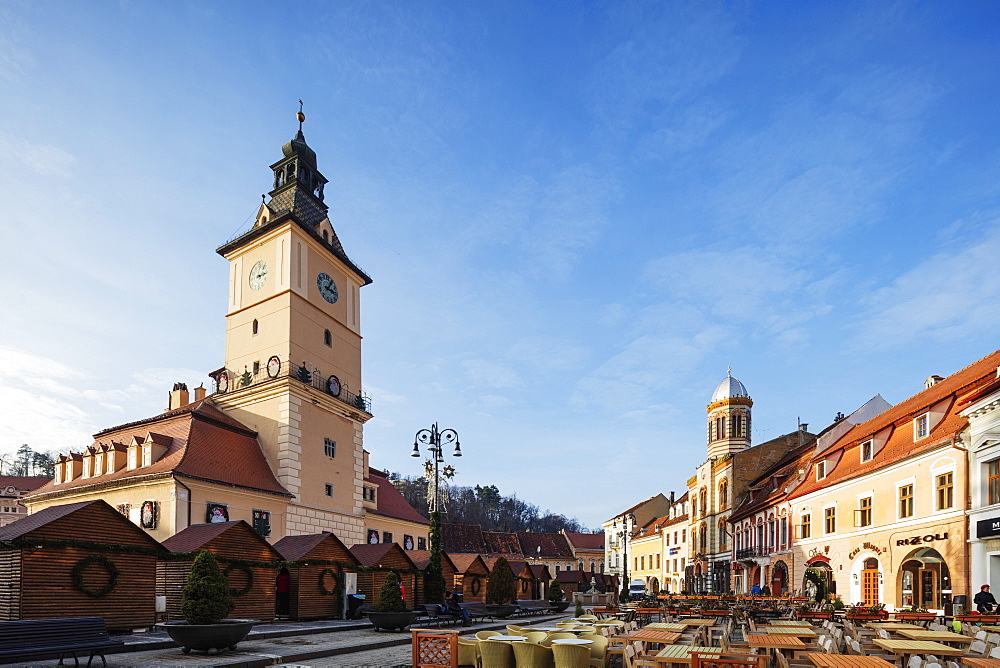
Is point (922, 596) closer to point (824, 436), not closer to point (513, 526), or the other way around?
point (824, 436)

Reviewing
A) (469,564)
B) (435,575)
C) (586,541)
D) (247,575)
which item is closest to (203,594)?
(247,575)

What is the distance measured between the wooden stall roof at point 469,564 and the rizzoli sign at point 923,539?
20.9 m

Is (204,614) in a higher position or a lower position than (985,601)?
higher

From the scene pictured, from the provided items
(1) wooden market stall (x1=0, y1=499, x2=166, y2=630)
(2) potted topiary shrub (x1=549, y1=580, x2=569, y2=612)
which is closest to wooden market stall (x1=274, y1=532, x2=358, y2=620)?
(1) wooden market stall (x1=0, y1=499, x2=166, y2=630)

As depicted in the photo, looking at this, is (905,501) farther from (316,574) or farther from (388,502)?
(388,502)

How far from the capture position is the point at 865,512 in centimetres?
2794

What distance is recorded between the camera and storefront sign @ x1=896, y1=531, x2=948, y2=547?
Result: 875 inches

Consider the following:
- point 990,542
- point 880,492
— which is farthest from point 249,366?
point 990,542

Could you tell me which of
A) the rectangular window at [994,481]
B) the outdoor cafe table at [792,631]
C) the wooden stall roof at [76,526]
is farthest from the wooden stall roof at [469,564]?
the rectangular window at [994,481]

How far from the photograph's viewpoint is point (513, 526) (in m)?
121

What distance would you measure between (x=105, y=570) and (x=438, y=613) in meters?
10.9

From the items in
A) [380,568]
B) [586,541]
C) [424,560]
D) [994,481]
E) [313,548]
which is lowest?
[586,541]

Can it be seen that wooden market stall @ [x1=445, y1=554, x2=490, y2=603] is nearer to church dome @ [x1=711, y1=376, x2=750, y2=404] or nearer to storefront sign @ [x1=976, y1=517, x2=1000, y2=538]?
storefront sign @ [x1=976, y1=517, x2=1000, y2=538]

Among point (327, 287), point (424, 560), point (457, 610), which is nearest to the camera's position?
point (457, 610)
